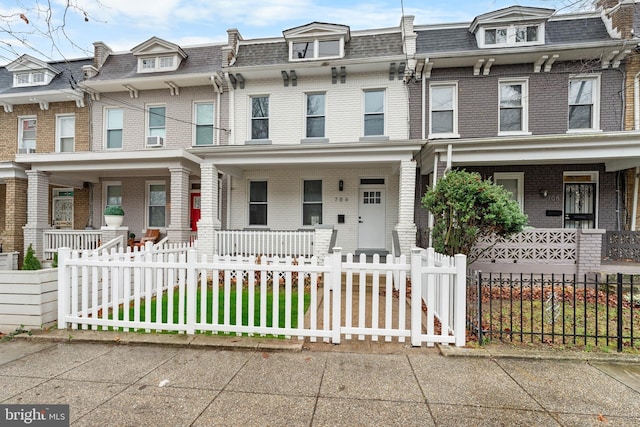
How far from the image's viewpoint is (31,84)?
12.1 m

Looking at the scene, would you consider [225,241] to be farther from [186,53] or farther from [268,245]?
[186,53]

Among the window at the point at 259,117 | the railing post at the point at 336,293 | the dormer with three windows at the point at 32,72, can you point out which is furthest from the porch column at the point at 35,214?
the railing post at the point at 336,293

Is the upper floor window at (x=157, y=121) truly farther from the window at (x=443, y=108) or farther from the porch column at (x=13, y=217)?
the window at (x=443, y=108)

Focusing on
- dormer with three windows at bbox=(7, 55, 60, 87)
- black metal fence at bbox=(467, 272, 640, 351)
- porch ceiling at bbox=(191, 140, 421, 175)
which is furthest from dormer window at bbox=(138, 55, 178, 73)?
black metal fence at bbox=(467, 272, 640, 351)

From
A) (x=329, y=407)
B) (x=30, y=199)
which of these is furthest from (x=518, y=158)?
(x=30, y=199)

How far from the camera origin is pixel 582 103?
9.29 m

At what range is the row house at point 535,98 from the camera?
906cm

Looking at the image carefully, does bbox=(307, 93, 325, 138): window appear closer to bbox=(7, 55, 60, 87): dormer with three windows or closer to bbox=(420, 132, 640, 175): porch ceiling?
bbox=(420, 132, 640, 175): porch ceiling

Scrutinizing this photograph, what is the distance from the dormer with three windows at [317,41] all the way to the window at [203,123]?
3.45 meters

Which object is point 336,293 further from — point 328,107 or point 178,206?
point 328,107

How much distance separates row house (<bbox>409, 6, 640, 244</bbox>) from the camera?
9062 millimetres

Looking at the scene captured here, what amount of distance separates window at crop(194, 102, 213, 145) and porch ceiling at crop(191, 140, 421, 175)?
251 cm

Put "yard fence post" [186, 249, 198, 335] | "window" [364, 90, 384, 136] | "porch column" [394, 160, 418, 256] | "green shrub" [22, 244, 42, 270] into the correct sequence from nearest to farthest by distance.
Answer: "yard fence post" [186, 249, 198, 335] → "porch column" [394, 160, 418, 256] → "green shrub" [22, 244, 42, 270] → "window" [364, 90, 384, 136]

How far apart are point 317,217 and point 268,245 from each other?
8.23 ft
